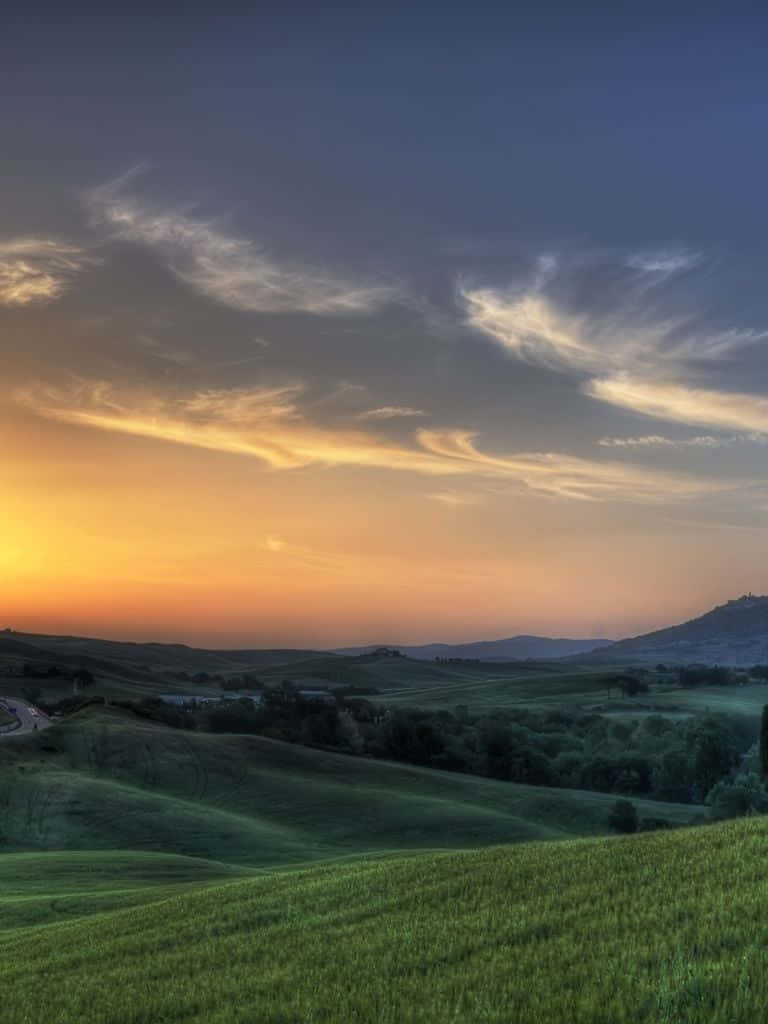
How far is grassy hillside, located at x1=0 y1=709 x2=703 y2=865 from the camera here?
98.5 m

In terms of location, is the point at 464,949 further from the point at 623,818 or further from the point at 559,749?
the point at 559,749

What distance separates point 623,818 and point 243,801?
5519 cm

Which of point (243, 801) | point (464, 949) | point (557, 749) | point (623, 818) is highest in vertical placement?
point (464, 949)

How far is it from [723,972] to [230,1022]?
7.15m

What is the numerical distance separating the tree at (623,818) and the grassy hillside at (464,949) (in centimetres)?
10282

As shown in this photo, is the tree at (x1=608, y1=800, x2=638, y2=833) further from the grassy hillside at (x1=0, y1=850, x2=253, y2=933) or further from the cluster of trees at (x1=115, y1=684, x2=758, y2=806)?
the grassy hillside at (x1=0, y1=850, x2=253, y2=933)

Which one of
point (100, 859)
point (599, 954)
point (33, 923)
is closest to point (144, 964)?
point (599, 954)

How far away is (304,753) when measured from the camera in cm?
15375

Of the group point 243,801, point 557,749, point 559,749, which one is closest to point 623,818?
point 243,801

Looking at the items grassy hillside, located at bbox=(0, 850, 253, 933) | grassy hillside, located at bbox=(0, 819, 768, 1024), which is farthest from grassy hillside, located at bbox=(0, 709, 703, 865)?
grassy hillside, located at bbox=(0, 819, 768, 1024)

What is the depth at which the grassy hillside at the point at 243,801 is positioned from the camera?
3878 inches

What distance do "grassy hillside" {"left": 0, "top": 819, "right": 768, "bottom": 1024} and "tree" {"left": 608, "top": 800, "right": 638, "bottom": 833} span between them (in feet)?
337

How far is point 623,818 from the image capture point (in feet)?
389

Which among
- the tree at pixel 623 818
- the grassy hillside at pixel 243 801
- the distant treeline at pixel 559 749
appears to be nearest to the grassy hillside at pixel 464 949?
the grassy hillside at pixel 243 801
